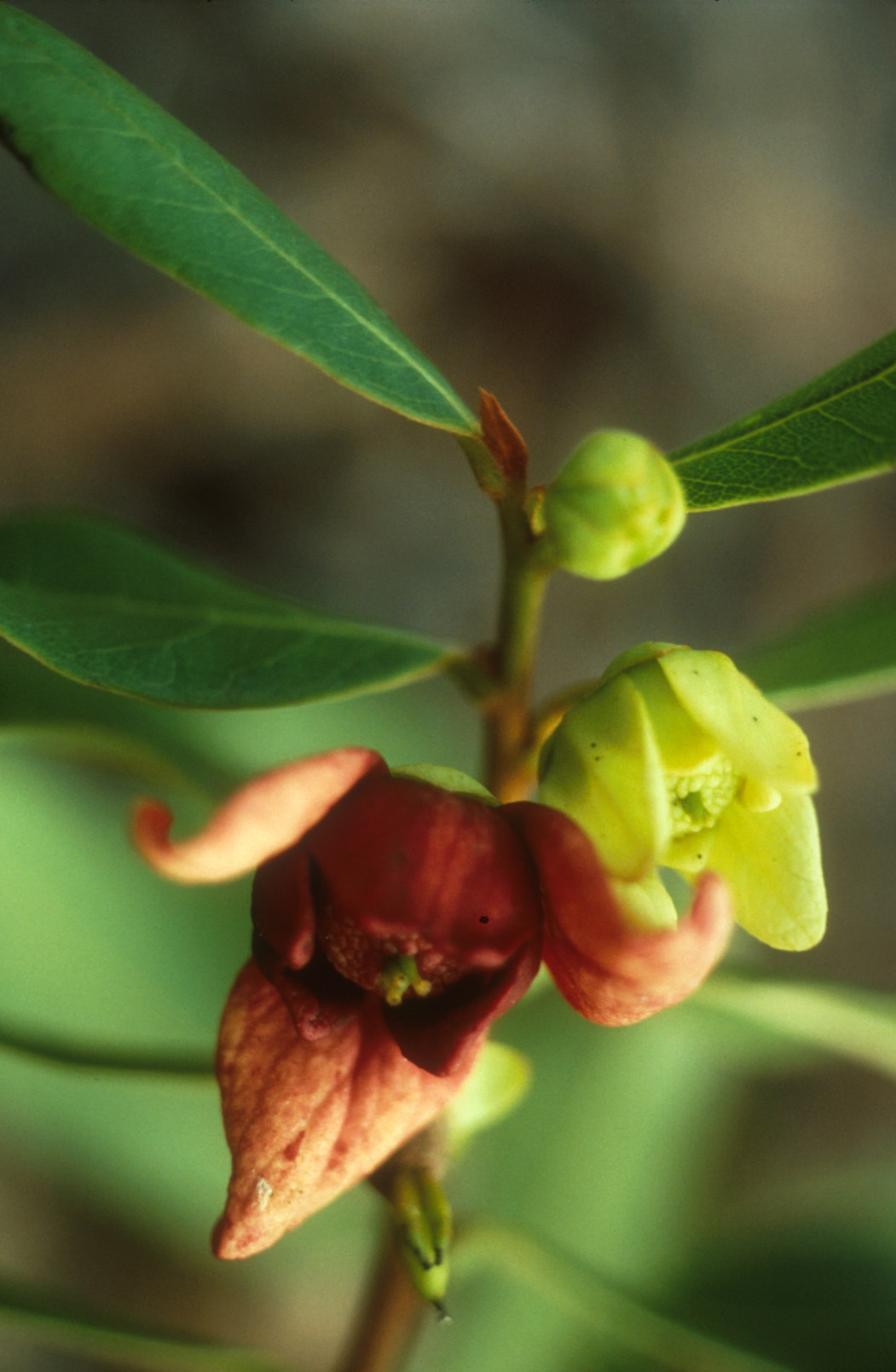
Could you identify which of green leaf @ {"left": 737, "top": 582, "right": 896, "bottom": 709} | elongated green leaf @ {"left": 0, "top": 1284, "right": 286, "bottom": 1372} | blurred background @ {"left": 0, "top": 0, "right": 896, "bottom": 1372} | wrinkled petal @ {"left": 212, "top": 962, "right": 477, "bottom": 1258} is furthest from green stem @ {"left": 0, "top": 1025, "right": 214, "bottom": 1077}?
blurred background @ {"left": 0, "top": 0, "right": 896, "bottom": 1372}

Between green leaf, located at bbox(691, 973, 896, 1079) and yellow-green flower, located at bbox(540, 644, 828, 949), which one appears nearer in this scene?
yellow-green flower, located at bbox(540, 644, 828, 949)

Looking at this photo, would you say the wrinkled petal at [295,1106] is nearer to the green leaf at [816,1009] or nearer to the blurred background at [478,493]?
the green leaf at [816,1009]

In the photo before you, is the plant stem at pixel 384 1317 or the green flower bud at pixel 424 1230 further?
the plant stem at pixel 384 1317

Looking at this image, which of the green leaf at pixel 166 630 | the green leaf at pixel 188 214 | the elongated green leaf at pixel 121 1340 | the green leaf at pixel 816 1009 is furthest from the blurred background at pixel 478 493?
the green leaf at pixel 188 214

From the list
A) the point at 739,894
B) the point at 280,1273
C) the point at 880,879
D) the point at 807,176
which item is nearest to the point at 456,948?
the point at 739,894

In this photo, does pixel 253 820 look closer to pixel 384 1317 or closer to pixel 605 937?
pixel 605 937

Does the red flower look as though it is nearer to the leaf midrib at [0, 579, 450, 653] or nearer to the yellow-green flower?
the yellow-green flower
